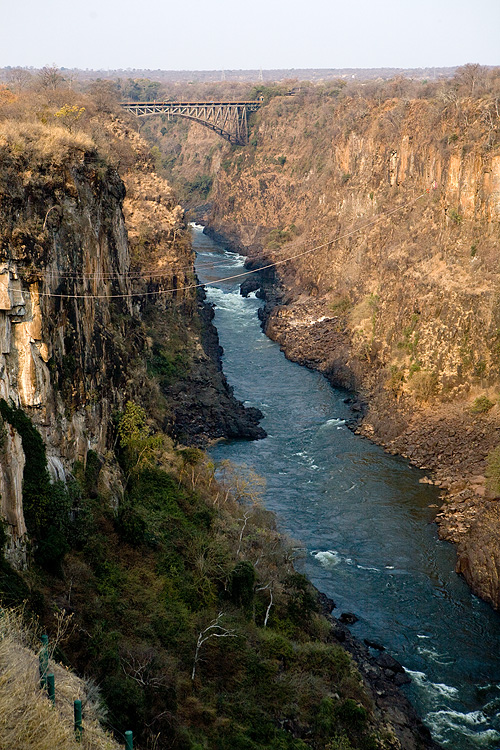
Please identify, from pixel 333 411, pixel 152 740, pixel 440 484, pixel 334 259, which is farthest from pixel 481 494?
pixel 334 259

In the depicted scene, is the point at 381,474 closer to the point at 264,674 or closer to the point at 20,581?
the point at 264,674

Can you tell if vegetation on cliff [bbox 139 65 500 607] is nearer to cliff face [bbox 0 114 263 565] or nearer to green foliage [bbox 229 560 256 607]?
green foliage [bbox 229 560 256 607]

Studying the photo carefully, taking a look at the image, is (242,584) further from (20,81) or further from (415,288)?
(20,81)

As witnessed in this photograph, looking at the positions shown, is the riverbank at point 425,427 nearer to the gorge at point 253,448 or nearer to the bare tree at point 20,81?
the gorge at point 253,448

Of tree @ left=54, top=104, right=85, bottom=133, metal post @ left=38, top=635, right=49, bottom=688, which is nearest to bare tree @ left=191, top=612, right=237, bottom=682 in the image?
metal post @ left=38, top=635, right=49, bottom=688

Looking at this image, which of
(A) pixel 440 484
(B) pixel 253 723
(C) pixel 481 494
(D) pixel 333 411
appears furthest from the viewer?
(D) pixel 333 411

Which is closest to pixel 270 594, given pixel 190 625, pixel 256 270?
pixel 190 625
